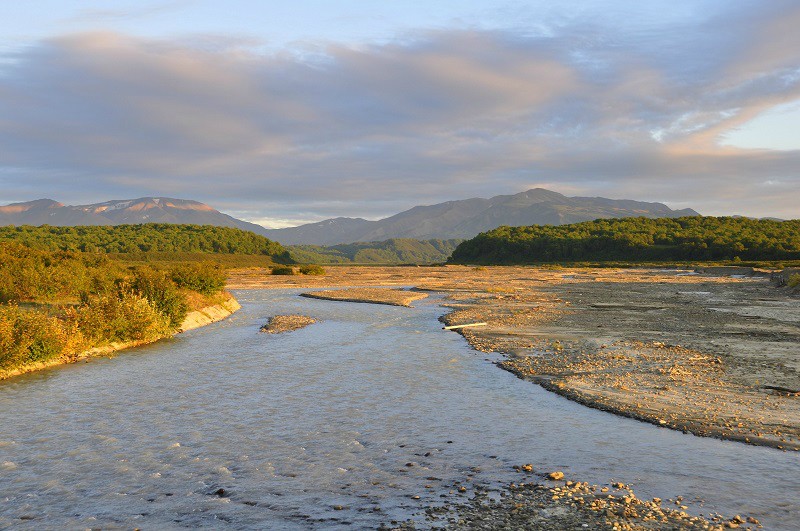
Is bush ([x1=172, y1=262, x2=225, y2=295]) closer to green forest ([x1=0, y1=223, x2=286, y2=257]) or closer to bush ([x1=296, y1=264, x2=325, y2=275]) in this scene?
bush ([x1=296, y1=264, x2=325, y2=275])

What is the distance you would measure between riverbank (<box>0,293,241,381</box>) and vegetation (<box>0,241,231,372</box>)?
195 millimetres

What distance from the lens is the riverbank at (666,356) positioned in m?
18.1

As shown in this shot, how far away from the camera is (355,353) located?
101ft

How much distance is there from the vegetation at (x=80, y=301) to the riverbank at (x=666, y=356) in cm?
2000

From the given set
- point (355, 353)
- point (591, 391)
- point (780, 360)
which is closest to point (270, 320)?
point (355, 353)

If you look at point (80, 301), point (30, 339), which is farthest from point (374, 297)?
point (30, 339)

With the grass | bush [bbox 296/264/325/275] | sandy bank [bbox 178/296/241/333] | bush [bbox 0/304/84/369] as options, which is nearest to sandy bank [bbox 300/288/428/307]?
sandy bank [bbox 178/296/241/333]

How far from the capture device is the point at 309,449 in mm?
15484

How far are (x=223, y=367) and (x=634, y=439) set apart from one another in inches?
720

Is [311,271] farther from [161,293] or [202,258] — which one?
[161,293]

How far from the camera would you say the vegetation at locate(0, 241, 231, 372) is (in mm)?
25719

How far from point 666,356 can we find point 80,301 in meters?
37.4

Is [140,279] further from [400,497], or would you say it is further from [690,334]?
[690,334]

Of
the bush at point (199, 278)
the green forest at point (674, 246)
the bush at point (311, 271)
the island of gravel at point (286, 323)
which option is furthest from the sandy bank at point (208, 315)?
the green forest at point (674, 246)
